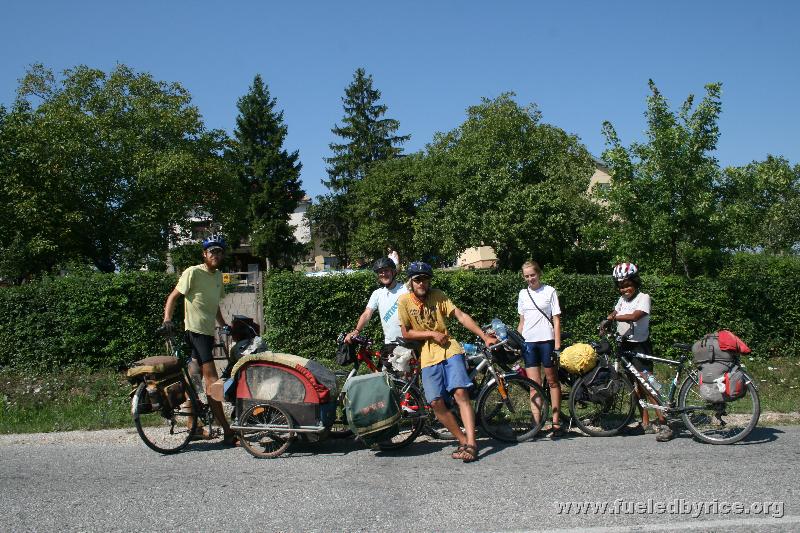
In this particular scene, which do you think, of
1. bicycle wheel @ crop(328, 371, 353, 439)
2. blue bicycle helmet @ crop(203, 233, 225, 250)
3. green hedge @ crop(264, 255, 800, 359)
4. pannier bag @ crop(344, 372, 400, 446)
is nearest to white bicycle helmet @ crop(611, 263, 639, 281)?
pannier bag @ crop(344, 372, 400, 446)

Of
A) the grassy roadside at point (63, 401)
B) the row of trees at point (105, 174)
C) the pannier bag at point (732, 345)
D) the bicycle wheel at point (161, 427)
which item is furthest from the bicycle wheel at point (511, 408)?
the row of trees at point (105, 174)

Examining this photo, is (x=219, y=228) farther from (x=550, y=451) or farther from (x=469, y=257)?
(x=469, y=257)

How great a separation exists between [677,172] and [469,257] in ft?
162

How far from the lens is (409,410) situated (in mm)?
6469

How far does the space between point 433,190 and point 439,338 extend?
104ft

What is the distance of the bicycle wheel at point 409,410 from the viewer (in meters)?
6.45

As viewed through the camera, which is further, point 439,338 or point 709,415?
point 709,415

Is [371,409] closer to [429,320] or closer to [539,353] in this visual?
[429,320]

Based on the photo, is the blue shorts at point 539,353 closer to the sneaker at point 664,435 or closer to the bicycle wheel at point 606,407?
the bicycle wheel at point 606,407

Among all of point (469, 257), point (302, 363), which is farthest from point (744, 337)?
point (469, 257)

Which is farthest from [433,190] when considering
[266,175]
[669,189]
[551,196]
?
[669,189]

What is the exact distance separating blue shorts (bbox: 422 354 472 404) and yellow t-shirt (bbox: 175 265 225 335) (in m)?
2.52

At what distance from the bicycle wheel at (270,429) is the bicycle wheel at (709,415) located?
416cm

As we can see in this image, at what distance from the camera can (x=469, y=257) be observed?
61.9m
